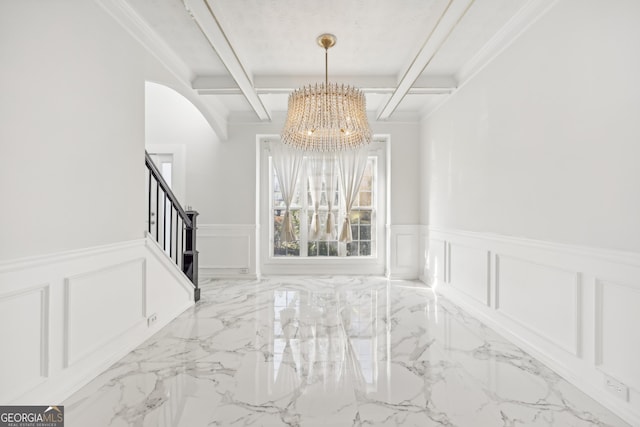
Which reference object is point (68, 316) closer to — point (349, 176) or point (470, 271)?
point (470, 271)

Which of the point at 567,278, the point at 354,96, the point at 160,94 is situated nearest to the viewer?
the point at 567,278

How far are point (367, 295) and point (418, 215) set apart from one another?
1.76 meters

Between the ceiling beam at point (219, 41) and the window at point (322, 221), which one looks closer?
the ceiling beam at point (219, 41)

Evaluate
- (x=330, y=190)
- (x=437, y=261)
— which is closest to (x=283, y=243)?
(x=330, y=190)

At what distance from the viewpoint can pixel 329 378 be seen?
83.7 inches

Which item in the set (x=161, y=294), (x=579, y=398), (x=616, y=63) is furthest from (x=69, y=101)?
(x=579, y=398)

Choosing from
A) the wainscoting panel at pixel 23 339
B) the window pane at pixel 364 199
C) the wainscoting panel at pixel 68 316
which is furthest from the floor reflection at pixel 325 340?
the window pane at pixel 364 199

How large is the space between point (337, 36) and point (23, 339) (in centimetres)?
307

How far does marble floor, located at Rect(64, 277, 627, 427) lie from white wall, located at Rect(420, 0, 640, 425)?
0.90ft

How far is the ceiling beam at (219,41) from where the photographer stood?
2322 mm

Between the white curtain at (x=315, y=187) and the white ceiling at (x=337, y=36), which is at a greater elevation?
the white ceiling at (x=337, y=36)

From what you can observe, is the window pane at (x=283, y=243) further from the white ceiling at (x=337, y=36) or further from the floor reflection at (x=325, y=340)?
the white ceiling at (x=337, y=36)

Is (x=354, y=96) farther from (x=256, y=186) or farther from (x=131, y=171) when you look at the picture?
(x=256, y=186)

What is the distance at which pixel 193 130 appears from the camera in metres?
5.21
